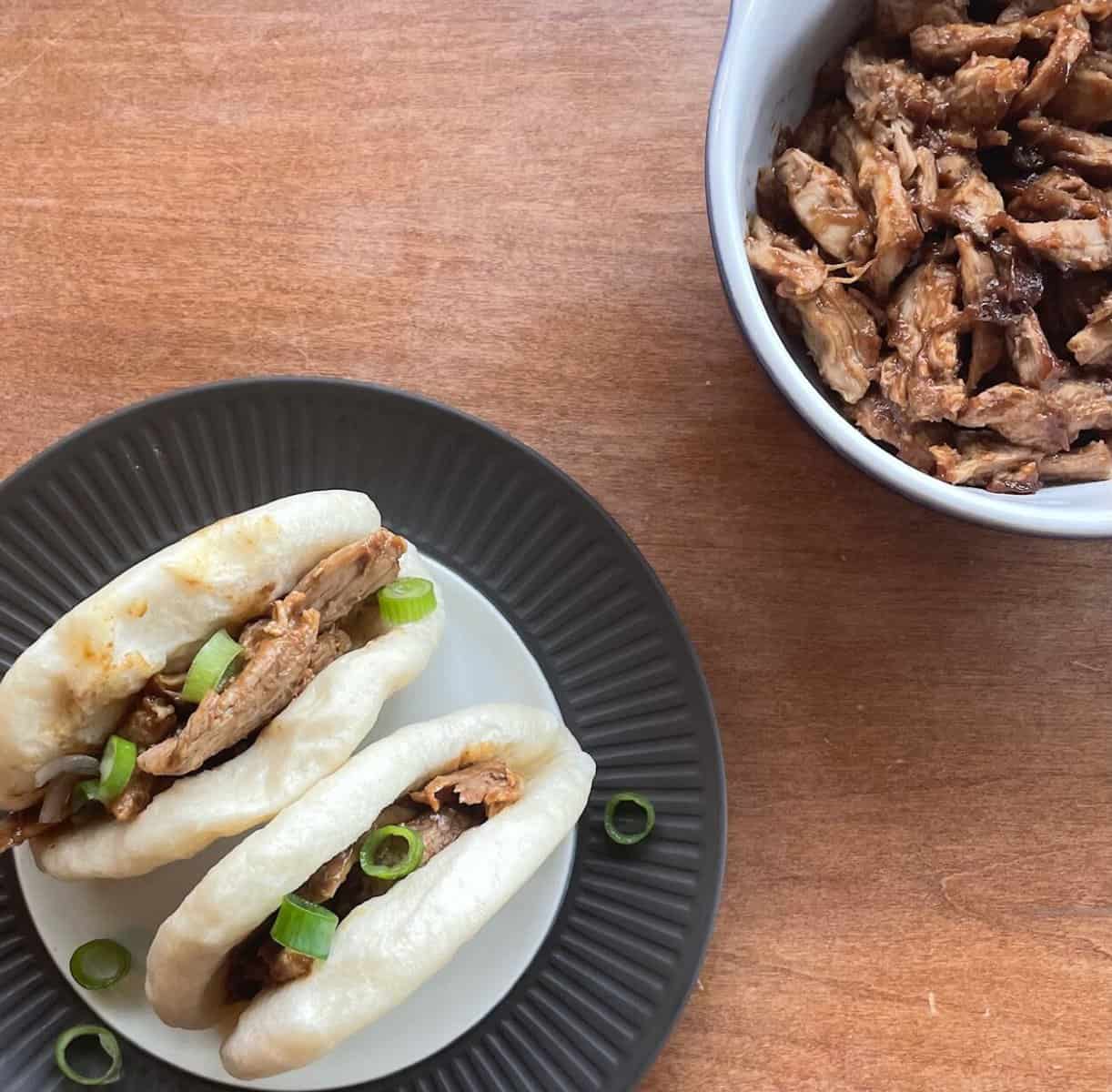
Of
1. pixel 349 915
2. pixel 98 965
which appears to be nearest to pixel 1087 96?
pixel 349 915

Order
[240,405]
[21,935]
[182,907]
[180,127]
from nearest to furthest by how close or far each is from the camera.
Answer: [182,907], [21,935], [240,405], [180,127]

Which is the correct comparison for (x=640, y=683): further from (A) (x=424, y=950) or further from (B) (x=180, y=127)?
(B) (x=180, y=127)

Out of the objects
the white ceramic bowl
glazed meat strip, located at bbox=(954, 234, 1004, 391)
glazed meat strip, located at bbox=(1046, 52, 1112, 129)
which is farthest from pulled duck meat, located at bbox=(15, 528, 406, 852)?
glazed meat strip, located at bbox=(1046, 52, 1112, 129)

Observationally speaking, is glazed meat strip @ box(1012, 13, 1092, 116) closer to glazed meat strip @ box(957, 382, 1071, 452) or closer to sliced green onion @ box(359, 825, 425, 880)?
glazed meat strip @ box(957, 382, 1071, 452)

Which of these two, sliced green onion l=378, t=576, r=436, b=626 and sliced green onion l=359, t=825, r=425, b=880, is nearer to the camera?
sliced green onion l=359, t=825, r=425, b=880

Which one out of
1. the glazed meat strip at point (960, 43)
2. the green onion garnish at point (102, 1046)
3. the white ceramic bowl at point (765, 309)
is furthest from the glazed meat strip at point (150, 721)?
the glazed meat strip at point (960, 43)

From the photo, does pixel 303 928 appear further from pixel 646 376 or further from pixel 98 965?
pixel 646 376

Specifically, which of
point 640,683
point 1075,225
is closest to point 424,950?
point 640,683

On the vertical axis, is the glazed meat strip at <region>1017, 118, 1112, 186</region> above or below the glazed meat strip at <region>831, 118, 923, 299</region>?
above
